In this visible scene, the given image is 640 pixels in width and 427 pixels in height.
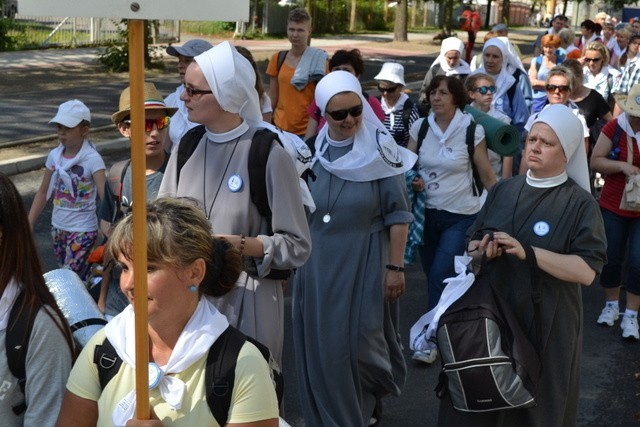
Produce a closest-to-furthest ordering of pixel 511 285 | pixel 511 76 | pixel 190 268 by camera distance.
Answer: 1. pixel 190 268
2. pixel 511 285
3. pixel 511 76

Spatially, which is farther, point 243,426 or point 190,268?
point 190,268

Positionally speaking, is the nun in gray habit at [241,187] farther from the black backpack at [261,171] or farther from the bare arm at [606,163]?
the bare arm at [606,163]

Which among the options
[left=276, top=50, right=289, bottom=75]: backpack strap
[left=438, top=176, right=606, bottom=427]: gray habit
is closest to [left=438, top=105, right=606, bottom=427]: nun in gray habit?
[left=438, top=176, right=606, bottom=427]: gray habit

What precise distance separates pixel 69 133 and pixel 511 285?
11.2 ft

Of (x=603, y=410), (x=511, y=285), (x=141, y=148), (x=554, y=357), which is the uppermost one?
(x=141, y=148)

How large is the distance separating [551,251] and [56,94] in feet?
50.5

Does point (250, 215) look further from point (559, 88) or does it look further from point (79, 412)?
point (559, 88)

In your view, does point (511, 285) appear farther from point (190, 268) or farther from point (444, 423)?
point (190, 268)

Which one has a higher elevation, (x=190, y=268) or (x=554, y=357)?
(x=190, y=268)

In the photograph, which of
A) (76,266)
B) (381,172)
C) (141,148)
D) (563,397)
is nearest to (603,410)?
(563,397)

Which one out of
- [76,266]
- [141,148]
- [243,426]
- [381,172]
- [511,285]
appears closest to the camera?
[141,148]

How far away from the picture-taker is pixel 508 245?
4340mm

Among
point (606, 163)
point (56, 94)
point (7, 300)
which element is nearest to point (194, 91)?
point (7, 300)

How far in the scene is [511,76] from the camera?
9820 millimetres
